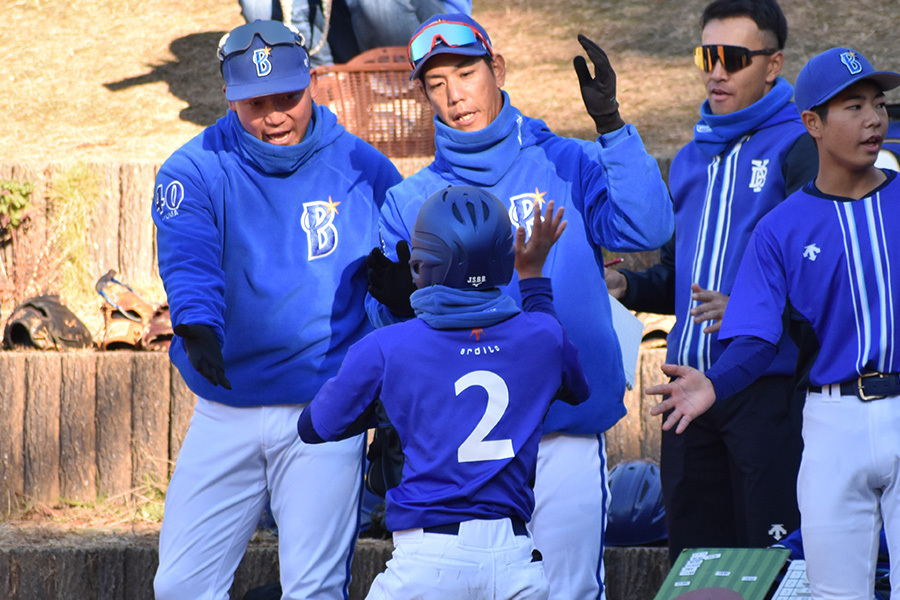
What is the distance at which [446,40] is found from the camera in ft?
10.8

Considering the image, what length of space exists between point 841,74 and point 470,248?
1154 millimetres

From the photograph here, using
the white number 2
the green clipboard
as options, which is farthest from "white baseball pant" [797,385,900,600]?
the white number 2

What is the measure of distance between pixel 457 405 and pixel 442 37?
1.09 metres

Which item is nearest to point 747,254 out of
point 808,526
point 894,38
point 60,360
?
point 808,526

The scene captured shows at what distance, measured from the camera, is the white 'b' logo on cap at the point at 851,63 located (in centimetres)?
319

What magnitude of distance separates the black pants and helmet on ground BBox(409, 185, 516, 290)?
42.8 inches

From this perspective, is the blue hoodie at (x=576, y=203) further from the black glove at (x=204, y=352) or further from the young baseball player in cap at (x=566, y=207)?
the black glove at (x=204, y=352)

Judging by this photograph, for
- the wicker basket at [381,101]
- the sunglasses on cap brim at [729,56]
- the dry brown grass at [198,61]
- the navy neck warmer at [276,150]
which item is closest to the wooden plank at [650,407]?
the sunglasses on cap brim at [729,56]

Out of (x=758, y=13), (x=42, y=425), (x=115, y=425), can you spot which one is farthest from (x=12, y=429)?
(x=758, y=13)

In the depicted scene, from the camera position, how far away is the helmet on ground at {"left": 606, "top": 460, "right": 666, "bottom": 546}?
183 inches

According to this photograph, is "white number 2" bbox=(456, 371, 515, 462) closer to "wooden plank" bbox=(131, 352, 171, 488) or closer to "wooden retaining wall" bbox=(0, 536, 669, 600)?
"wooden retaining wall" bbox=(0, 536, 669, 600)

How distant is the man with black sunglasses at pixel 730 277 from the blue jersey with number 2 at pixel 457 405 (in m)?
0.81

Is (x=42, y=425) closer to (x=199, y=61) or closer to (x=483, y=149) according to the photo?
(x=483, y=149)

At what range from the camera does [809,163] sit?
357 cm
